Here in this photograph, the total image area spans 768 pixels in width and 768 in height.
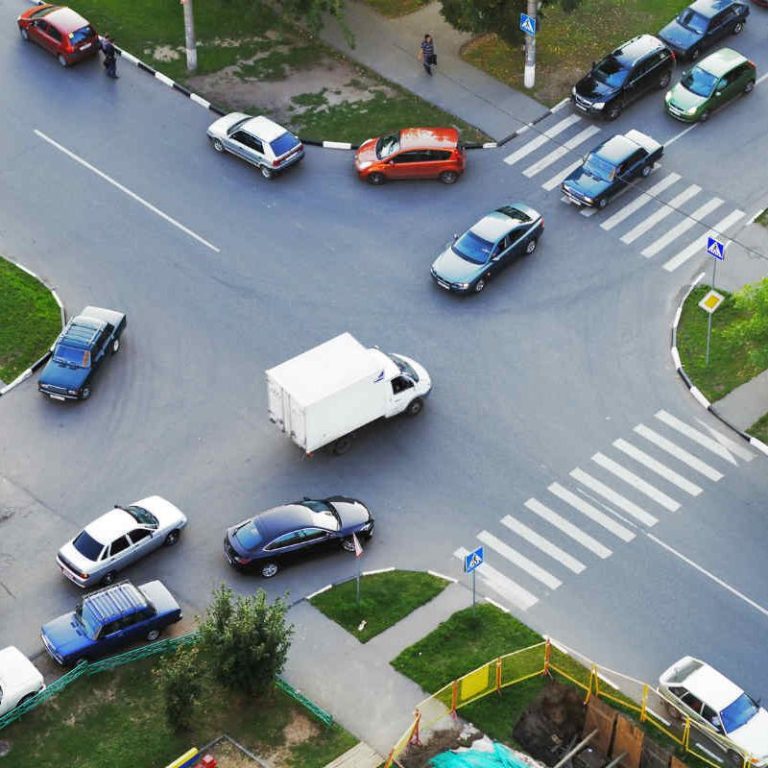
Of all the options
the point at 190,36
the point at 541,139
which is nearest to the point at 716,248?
the point at 541,139

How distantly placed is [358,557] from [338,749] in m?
6.99

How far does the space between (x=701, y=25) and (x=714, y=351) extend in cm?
1759

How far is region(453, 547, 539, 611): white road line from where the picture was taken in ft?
151

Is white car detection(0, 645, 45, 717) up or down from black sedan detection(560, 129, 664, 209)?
→ down

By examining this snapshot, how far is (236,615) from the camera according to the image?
1633 inches

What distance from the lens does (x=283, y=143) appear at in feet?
195

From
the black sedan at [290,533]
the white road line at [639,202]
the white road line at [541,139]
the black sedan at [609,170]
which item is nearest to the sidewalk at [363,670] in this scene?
the black sedan at [290,533]

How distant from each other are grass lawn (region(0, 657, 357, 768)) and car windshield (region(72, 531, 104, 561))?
3856 mm

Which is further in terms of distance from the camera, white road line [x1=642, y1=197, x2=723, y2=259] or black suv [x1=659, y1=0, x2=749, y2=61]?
black suv [x1=659, y1=0, x2=749, y2=61]

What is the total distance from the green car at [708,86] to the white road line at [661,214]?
390cm

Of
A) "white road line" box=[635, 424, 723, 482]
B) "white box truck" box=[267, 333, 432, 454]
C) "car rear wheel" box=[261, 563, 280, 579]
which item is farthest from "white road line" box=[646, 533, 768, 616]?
"car rear wheel" box=[261, 563, 280, 579]

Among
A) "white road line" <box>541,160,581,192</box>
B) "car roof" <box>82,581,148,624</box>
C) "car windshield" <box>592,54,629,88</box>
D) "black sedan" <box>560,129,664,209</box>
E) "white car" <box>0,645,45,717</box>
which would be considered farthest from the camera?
"car windshield" <box>592,54,629,88</box>

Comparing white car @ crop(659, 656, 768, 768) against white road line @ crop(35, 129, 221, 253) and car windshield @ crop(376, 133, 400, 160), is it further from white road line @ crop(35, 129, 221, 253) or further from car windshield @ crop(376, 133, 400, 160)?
car windshield @ crop(376, 133, 400, 160)

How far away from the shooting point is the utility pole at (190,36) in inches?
2478
